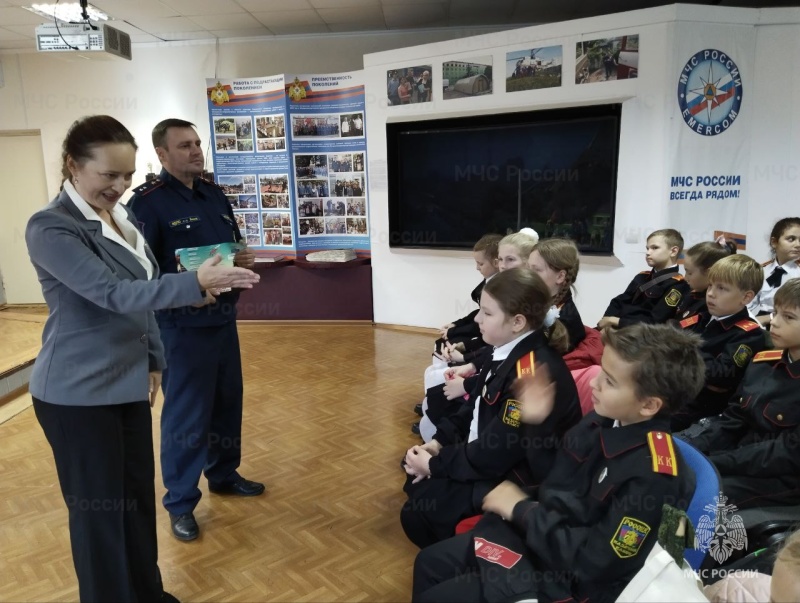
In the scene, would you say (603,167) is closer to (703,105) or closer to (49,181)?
(703,105)

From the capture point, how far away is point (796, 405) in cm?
204

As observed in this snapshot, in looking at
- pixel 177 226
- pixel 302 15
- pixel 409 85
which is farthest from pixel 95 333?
pixel 302 15

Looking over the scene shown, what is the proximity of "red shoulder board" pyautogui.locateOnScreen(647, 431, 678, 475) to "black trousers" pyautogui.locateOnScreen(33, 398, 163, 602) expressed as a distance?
1540 mm

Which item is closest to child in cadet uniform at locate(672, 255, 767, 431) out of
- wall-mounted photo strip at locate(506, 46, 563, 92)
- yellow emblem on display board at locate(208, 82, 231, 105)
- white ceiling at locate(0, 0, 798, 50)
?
wall-mounted photo strip at locate(506, 46, 563, 92)

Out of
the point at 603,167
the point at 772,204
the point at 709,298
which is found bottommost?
the point at 709,298

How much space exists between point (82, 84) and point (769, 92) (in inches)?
307

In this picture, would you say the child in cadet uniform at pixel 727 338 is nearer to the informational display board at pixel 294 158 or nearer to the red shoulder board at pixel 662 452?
the red shoulder board at pixel 662 452

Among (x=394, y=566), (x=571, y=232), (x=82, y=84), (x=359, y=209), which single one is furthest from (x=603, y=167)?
(x=82, y=84)

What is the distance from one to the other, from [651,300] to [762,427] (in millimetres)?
1633

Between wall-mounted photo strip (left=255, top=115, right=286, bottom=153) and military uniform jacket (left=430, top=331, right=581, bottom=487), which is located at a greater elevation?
wall-mounted photo strip (left=255, top=115, right=286, bottom=153)

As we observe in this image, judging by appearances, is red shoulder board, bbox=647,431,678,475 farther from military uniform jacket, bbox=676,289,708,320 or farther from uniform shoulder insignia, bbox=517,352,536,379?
military uniform jacket, bbox=676,289,708,320

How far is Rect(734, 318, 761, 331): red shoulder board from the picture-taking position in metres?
2.54

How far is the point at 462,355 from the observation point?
3139mm

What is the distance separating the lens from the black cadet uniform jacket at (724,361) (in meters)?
2.46
